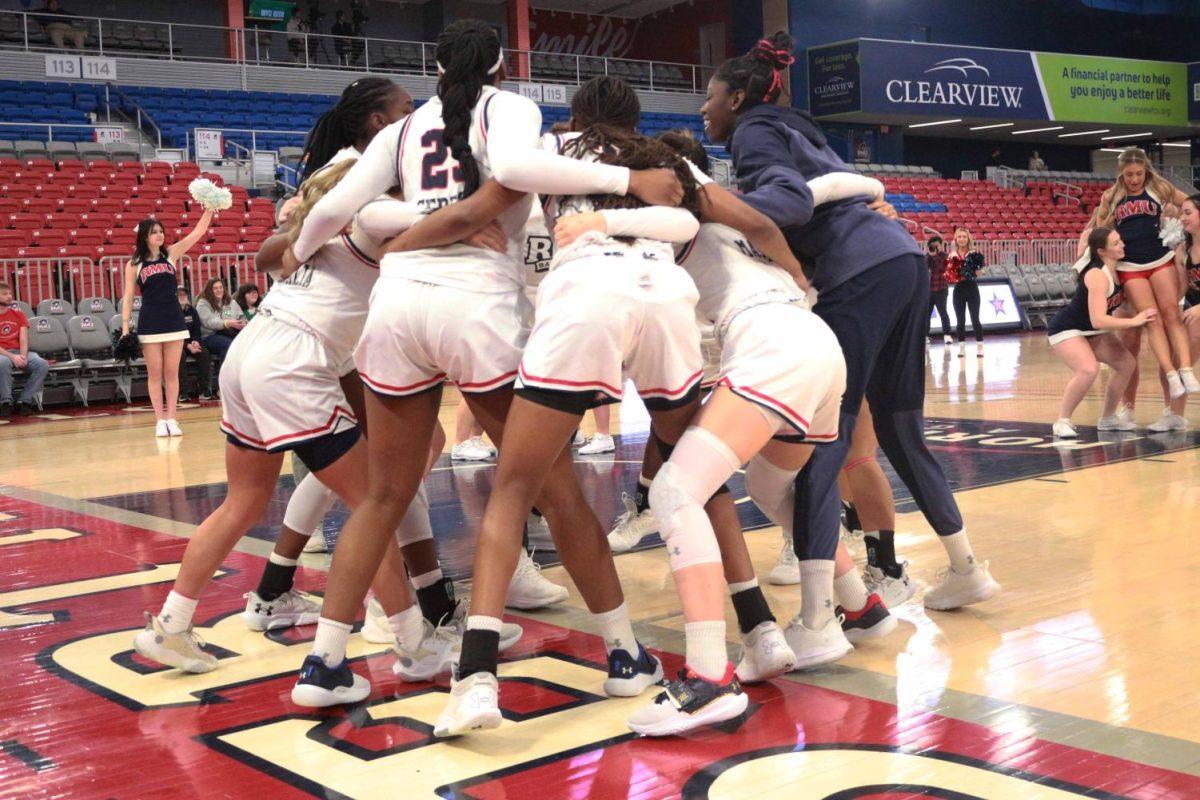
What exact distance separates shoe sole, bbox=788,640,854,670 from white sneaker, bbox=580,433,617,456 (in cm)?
450

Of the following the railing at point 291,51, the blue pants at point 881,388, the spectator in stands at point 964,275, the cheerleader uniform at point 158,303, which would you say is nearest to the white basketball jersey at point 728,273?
the blue pants at point 881,388

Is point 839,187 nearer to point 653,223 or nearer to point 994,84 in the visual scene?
point 653,223

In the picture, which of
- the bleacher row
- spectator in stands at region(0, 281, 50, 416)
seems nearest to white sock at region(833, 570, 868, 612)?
spectator in stands at region(0, 281, 50, 416)

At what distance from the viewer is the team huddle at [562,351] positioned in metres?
2.79

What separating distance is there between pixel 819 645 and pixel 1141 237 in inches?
224

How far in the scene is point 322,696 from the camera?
296cm

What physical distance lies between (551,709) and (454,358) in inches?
35.0

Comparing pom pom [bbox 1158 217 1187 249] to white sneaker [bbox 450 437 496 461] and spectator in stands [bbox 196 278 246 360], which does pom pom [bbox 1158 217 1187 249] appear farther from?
spectator in stands [bbox 196 278 246 360]

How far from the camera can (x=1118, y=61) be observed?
104ft

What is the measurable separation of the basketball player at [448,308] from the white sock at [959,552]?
118cm

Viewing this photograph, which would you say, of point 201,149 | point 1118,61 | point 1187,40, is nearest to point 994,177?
point 1118,61

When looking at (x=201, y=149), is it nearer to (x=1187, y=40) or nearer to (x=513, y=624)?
(x=513, y=624)

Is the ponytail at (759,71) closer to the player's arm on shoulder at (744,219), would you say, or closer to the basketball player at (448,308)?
the player's arm on shoulder at (744,219)

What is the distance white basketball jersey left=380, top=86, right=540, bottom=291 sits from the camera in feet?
9.51
